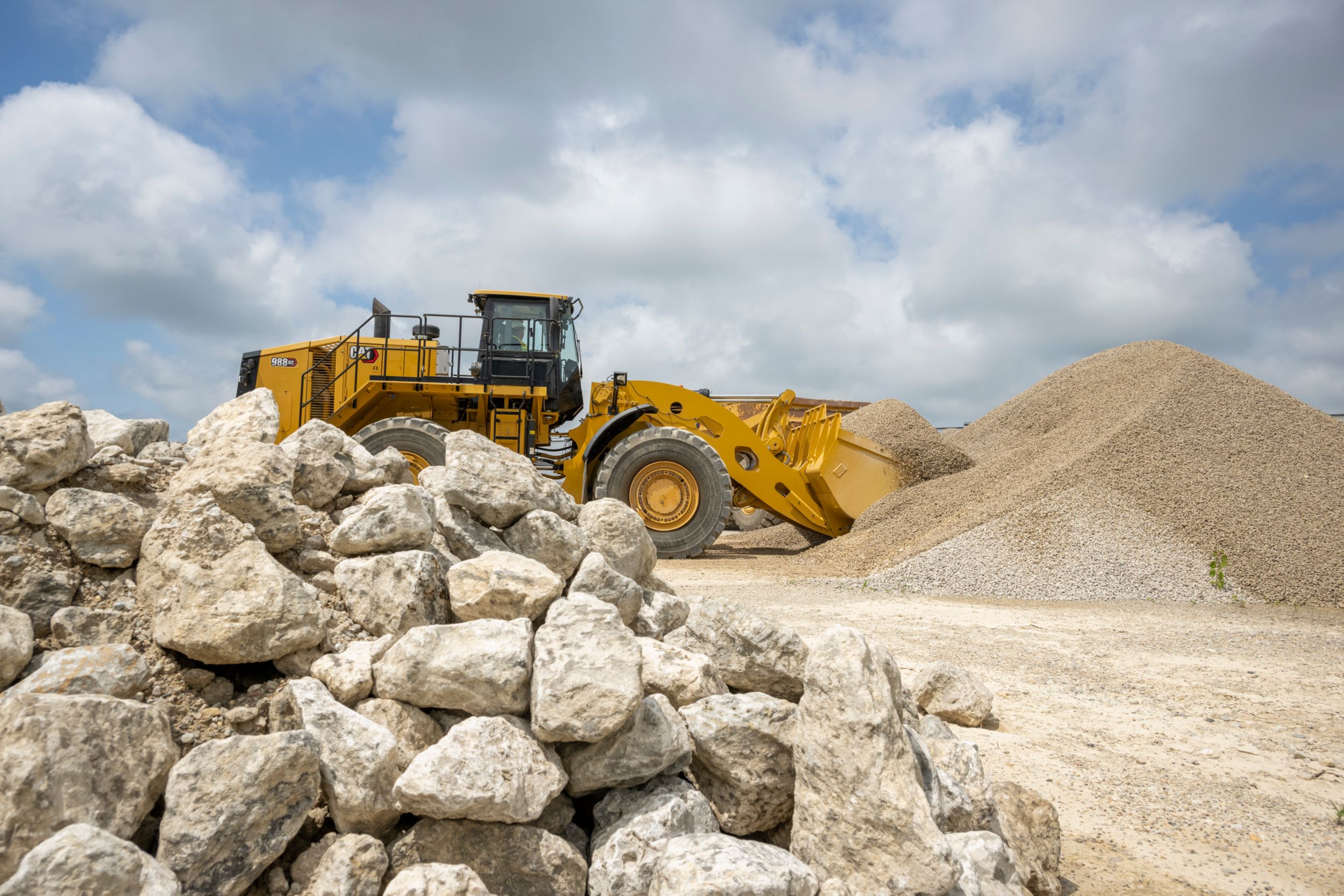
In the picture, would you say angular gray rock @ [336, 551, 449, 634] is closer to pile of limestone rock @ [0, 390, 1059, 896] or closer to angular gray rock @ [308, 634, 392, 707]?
pile of limestone rock @ [0, 390, 1059, 896]

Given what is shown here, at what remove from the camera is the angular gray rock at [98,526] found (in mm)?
2914

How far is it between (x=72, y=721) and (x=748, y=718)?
1.92 meters

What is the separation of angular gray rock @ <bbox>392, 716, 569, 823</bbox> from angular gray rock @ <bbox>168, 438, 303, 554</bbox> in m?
1.27

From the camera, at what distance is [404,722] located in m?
2.56

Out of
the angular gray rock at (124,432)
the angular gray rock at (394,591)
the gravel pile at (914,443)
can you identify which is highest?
the gravel pile at (914,443)

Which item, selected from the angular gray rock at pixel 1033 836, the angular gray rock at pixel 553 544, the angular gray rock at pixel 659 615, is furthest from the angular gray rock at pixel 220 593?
the angular gray rock at pixel 1033 836

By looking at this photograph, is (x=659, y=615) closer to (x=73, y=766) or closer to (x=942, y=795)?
(x=942, y=795)

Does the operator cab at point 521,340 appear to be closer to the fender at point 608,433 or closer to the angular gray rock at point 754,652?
the fender at point 608,433

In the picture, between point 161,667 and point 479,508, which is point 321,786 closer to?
point 161,667

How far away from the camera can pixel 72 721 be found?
2072 mm

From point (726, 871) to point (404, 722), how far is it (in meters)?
1.14

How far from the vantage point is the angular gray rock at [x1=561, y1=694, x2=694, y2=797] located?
8.13 feet

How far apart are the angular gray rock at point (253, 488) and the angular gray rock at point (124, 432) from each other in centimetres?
66

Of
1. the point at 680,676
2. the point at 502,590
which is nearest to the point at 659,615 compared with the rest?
the point at 680,676
